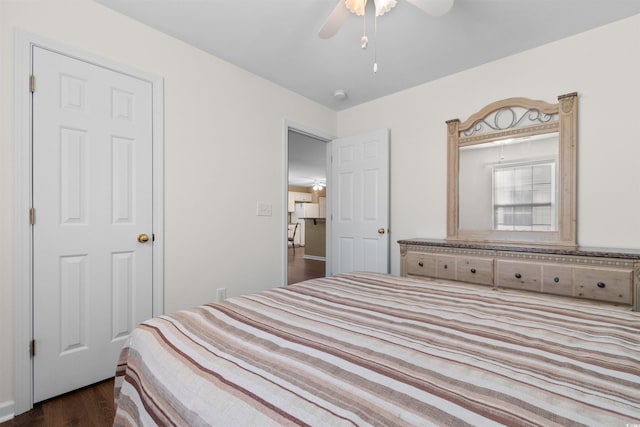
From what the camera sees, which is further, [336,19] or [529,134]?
[529,134]

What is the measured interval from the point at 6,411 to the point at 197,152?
6.35 ft

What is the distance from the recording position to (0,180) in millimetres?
1556

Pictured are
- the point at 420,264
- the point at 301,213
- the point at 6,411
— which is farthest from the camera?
the point at 301,213

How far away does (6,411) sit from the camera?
156 cm

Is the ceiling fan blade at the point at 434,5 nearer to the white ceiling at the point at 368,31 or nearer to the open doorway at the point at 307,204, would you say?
the white ceiling at the point at 368,31

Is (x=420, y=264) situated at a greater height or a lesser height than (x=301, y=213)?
lesser

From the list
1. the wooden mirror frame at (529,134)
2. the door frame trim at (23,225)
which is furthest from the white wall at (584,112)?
the door frame trim at (23,225)

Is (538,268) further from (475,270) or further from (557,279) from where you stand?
(475,270)

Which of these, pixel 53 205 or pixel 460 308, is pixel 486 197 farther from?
pixel 53 205

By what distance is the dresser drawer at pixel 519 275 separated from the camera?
2.04 metres

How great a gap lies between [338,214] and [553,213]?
213 cm

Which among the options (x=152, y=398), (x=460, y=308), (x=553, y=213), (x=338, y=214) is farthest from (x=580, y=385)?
(x=338, y=214)

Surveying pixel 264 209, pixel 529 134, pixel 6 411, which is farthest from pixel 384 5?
pixel 6 411

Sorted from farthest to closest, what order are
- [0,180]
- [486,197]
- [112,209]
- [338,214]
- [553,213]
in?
[338,214] → [486,197] → [553,213] → [112,209] → [0,180]
